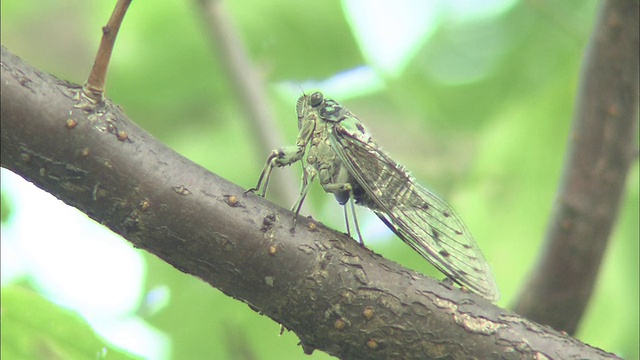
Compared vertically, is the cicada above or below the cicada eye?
below

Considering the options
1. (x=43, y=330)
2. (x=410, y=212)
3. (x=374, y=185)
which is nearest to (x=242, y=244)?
(x=43, y=330)

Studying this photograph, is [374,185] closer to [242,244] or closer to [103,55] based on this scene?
[242,244]

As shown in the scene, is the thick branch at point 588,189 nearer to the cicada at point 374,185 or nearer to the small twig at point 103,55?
the cicada at point 374,185

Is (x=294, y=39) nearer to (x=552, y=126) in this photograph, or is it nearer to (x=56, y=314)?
(x=552, y=126)

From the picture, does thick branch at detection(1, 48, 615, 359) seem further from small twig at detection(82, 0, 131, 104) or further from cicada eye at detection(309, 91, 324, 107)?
cicada eye at detection(309, 91, 324, 107)

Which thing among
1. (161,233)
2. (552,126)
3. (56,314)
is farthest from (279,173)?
(161,233)

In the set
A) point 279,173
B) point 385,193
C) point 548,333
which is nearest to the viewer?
point 548,333

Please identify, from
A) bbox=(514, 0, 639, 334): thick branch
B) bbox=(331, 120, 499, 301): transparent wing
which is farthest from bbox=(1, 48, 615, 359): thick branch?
bbox=(514, 0, 639, 334): thick branch
